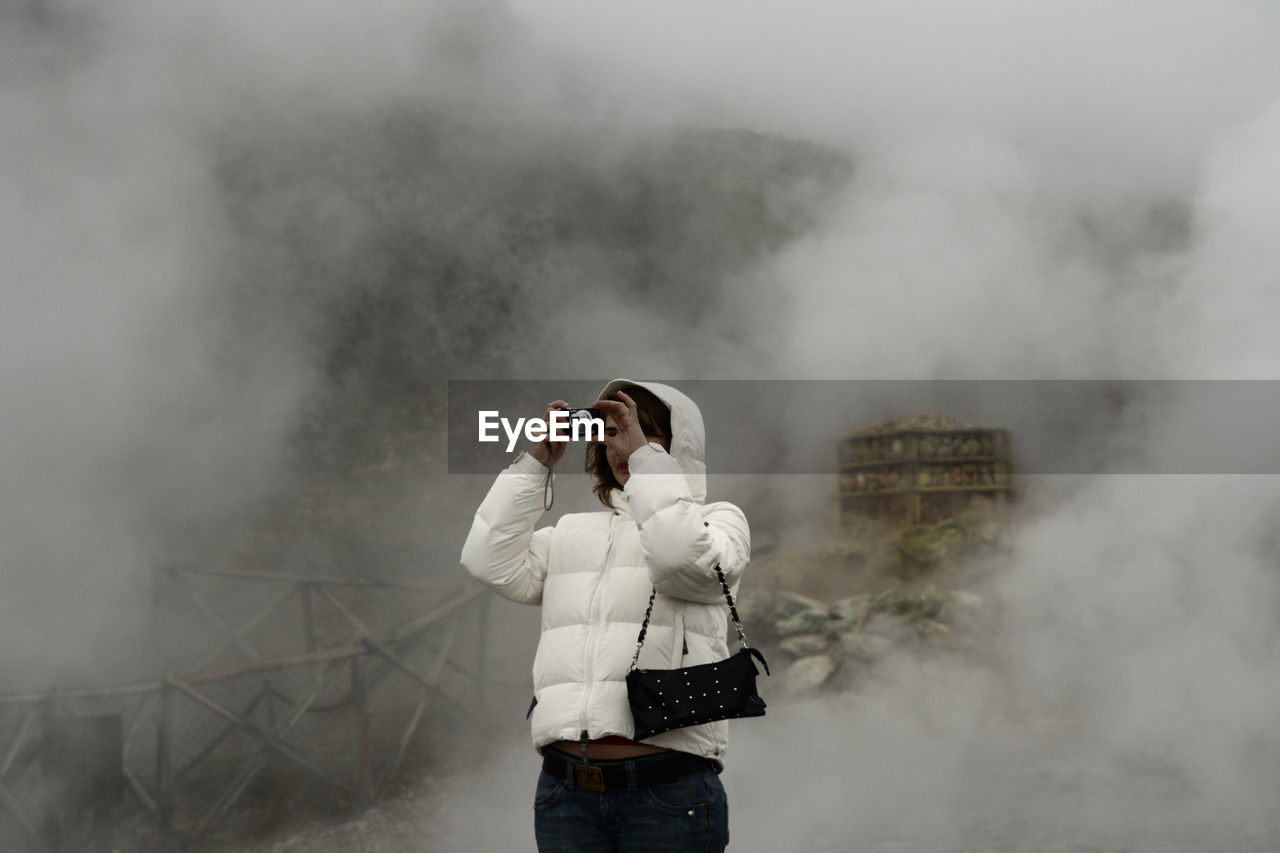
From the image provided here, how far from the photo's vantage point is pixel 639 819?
169 centimetres

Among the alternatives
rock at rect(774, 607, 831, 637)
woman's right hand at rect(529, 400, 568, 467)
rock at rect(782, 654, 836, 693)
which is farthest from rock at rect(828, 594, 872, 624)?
woman's right hand at rect(529, 400, 568, 467)

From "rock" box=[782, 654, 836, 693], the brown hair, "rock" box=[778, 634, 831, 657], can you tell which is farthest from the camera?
"rock" box=[778, 634, 831, 657]

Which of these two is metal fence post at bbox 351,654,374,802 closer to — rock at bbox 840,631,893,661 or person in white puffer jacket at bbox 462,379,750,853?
rock at bbox 840,631,893,661

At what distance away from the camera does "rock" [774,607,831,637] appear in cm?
562

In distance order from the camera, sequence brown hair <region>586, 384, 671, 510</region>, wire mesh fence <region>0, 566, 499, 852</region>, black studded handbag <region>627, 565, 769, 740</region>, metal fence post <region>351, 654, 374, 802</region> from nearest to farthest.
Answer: black studded handbag <region>627, 565, 769, 740</region> → brown hair <region>586, 384, 671, 510</region> → wire mesh fence <region>0, 566, 499, 852</region> → metal fence post <region>351, 654, 374, 802</region>

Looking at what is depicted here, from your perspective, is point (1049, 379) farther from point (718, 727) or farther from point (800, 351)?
point (718, 727)

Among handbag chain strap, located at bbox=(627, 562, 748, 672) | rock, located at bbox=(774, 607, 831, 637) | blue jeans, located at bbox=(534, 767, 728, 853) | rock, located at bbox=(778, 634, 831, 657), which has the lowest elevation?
rock, located at bbox=(778, 634, 831, 657)

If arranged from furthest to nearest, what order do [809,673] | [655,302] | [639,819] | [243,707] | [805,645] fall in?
1. [655,302]
2. [805,645]
3. [809,673]
4. [243,707]
5. [639,819]

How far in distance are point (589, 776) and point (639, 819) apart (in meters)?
0.10

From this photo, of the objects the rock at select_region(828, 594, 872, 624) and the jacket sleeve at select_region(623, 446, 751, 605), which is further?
the rock at select_region(828, 594, 872, 624)

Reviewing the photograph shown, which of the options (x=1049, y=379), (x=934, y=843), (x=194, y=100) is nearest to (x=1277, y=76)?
(x=1049, y=379)

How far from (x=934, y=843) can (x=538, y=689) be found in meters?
2.36

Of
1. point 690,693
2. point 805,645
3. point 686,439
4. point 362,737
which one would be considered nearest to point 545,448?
point 686,439

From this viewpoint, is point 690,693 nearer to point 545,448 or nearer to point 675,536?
point 675,536
